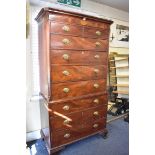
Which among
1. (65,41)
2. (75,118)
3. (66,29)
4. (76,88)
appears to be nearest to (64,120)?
(75,118)

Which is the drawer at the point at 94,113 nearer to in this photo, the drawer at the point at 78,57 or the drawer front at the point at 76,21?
the drawer at the point at 78,57

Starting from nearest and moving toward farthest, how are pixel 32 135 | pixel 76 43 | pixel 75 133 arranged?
pixel 76 43 < pixel 75 133 < pixel 32 135

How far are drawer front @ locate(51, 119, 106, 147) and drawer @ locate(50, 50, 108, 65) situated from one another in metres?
0.87

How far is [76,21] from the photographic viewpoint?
1.83 meters

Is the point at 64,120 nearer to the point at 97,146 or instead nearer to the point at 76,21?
the point at 97,146

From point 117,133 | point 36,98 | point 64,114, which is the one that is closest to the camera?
point 64,114

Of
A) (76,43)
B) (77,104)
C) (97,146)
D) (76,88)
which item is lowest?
(97,146)

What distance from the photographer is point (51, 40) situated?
5.54ft

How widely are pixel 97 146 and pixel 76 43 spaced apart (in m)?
1.46
